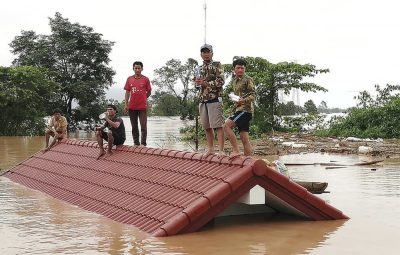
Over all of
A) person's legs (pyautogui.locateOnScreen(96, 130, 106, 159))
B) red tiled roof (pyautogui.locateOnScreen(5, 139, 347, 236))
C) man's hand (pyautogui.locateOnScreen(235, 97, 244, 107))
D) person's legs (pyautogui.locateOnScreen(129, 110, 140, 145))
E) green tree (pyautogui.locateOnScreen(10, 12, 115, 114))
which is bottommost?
red tiled roof (pyautogui.locateOnScreen(5, 139, 347, 236))

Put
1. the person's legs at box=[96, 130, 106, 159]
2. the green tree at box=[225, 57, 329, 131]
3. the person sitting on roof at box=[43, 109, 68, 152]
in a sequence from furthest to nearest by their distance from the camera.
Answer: the green tree at box=[225, 57, 329, 131]
the person sitting on roof at box=[43, 109, 68, 152]
the person's legs at box=[96, 130, 106, 159]

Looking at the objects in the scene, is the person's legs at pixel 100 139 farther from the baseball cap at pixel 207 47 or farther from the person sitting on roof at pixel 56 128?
the person sitting on roof at pixel 56 128

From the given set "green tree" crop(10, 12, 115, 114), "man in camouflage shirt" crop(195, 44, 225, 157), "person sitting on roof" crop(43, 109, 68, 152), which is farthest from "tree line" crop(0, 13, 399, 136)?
"man in camouflage shirt" crop(195, 44, 225, 157)

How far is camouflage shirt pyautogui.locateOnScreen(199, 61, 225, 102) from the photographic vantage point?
29.7 ft

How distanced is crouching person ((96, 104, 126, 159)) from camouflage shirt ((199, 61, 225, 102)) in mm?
→ 2791

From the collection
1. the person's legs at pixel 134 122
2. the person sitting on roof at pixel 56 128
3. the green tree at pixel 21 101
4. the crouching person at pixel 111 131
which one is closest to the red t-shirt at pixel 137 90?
the person's legs at pixel 134 122

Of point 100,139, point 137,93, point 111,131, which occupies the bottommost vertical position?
point 100,139

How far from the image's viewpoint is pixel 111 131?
37.3 feet

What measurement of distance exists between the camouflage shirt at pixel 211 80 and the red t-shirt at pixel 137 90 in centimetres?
270

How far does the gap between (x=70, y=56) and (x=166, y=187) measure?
126ft

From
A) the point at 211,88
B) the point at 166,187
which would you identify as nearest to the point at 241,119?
the point at 211,88

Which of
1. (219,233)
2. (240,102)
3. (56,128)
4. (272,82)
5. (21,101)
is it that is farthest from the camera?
(21,101)

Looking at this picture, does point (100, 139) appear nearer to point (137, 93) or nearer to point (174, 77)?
point (137, 93)

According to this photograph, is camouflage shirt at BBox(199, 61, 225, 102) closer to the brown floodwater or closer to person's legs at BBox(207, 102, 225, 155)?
person's legs at BBox(207, 102, 225, 155)
